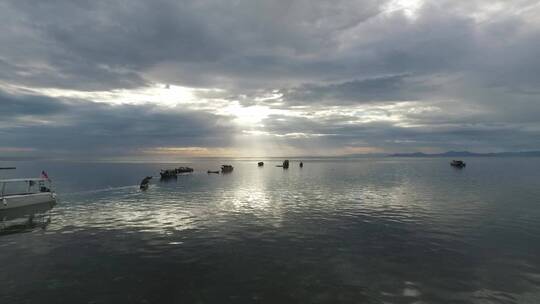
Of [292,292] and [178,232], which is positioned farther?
[178,232]

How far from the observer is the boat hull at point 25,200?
165 ft

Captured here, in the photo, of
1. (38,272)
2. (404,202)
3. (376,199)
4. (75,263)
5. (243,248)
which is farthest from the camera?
(376,199)

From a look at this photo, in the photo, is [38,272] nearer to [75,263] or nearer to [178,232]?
[75,263]

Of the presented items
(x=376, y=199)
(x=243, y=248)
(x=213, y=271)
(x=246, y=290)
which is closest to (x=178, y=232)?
(x=243, y=248)

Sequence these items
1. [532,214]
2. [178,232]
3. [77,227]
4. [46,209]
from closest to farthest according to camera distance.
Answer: [178,232], [77,227], [532,214], [46,209]

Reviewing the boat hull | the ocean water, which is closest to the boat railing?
the boat hull

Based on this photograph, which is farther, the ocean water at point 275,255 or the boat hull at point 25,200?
the boat hull at point 25,200

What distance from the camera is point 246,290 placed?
19.6 meters

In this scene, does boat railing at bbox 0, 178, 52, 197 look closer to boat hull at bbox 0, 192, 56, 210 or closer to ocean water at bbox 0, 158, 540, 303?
boat hull at bbox 0, 192, 56, 210

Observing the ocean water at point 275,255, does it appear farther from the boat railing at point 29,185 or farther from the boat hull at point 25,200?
the boat railing at point 29,185

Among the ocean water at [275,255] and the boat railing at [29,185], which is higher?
the boat railing at [29,185]

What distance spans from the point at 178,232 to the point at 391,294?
2392 centimetres

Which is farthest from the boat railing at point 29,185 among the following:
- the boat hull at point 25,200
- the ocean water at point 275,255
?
the ocean water at point 275,255

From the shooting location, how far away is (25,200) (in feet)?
176
